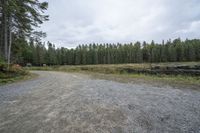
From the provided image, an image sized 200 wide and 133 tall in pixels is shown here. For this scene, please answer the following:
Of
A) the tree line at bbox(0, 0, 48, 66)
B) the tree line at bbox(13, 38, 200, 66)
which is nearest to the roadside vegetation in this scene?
the tree line at bbox(0, 0, 48, 66)

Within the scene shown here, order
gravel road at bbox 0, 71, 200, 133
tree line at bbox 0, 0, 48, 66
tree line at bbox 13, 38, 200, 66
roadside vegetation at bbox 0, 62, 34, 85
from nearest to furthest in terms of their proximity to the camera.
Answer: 1. gravel road at bbox 0, 71, 200, 133
2. roadside vegetation at bbox 0, 62, 34, 85
3. tree line at bbox 0, 0, 48, 66
4. tree line at bbox 13, 38, 200, 66

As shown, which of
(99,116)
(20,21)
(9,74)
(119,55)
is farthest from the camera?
(119,55)

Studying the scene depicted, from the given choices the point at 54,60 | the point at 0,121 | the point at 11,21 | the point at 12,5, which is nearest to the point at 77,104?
the point at 0,121

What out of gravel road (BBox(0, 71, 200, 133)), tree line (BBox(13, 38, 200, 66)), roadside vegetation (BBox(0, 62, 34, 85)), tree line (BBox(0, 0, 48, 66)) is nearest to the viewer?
gravel road (BBox(0, 71, 200, 133))

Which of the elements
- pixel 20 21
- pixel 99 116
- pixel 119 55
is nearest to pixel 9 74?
pixel 20 21

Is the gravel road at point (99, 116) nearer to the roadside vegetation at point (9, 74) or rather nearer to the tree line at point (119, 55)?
the roadside vegetation at point (9, 74)

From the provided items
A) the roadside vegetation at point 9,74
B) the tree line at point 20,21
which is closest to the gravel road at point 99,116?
the roadside vegetation at point 9,74

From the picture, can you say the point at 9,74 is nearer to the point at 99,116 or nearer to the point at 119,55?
the point at 99,116

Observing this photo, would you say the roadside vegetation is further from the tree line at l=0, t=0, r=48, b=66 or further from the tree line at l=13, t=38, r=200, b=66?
the tree line at l=13, t=38, r=200, b=66

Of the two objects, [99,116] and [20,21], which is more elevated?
[20,21]

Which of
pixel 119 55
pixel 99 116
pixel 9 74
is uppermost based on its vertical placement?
pixel 119 55

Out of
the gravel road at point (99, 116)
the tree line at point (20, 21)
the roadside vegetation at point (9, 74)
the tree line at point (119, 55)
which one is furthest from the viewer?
the tree line at point (119, 55)

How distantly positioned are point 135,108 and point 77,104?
2.01 metres

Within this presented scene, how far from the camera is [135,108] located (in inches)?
238
